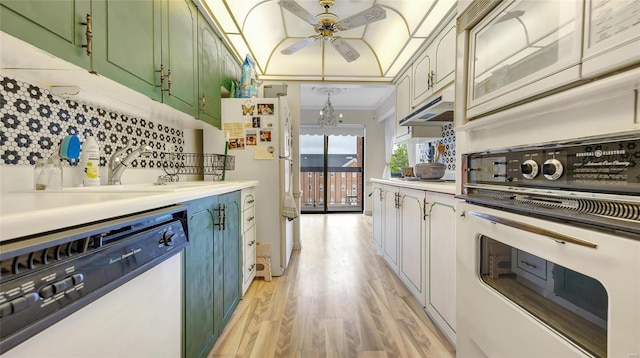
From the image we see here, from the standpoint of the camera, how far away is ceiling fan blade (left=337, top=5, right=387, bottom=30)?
204 cm

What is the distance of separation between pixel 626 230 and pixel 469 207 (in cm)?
57

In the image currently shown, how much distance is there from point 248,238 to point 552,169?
77.9 inches

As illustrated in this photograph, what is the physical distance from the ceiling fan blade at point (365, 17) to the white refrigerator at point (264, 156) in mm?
872

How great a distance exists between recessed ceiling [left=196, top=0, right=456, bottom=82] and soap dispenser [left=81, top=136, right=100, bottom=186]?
132 centimetres

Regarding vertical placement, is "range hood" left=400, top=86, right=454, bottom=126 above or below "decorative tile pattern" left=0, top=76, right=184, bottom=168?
above

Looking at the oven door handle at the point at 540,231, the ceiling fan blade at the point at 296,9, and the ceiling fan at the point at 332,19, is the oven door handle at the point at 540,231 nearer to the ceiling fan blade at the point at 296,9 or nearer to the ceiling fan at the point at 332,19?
the ceiling fan at the point at 332,19

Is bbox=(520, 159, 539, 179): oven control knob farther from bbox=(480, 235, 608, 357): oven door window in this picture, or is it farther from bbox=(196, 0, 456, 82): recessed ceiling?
bbox=(196, 0, 456, 82): recessed ceiling

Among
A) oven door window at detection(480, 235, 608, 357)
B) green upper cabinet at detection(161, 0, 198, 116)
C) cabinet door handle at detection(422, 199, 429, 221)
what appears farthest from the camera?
cabinet door handle at detection(422, 199, 429, 221)

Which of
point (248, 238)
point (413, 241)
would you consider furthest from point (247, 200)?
point (413, 241)

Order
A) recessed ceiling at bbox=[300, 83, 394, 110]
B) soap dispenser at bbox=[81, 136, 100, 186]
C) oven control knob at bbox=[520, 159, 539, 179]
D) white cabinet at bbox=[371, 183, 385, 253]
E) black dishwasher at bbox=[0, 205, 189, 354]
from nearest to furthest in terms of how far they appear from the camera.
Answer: black dishwasher at bbox=[0, 205, 189, 354] < oven control knob at bbox=[520, 159, 539, 179] < soap dispenser at bbox=[81, 136, 100, 186] < white cabinet at bbox=[371, 183, 385, 253] < recessed ceiling at bbox=[300, 83, 394, 110]

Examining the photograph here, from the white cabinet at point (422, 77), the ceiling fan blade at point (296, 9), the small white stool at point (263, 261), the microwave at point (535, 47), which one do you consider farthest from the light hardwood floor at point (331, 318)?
the ceiling fan blade at point (296, 9)

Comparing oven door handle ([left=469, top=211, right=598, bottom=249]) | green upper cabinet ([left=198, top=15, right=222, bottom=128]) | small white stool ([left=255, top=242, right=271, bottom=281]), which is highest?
green upper cabinet ([left=198, top=15, right=222, bottom=128])

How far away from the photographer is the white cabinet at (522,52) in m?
0.70

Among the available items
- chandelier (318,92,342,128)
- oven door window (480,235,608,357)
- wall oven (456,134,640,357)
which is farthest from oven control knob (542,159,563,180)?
chandelier (318,92,342,128)
